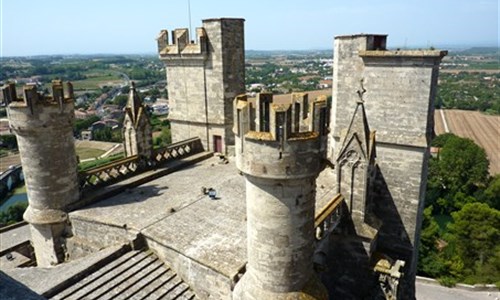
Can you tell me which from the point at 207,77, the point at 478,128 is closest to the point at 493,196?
the point at 207,77

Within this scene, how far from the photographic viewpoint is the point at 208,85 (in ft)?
65.1

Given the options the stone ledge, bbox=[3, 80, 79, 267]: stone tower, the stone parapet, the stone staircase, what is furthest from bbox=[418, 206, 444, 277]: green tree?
the stone parapet

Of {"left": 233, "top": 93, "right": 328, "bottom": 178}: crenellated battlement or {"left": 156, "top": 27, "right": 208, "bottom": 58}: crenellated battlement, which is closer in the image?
{"left": 233, "top": 93, "right": 328, "bottom": 178}: crenellated battlement

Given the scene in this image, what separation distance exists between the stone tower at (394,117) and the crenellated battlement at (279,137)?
4721mm

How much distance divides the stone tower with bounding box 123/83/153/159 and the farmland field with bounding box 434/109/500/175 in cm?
6919

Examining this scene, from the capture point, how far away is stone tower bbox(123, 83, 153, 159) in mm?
16672

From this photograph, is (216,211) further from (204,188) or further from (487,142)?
(487,142)

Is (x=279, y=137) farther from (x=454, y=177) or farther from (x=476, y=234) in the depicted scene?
(x=454, y=177)

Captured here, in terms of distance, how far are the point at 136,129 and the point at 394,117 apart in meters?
10.7

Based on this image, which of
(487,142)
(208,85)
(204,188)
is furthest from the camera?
(487,142)

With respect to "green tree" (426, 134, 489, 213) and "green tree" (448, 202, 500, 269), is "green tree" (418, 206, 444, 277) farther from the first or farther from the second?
"green tree" (426, 134, 489, 213)

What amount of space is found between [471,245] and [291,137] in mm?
33856

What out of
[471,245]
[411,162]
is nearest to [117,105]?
[471,245]

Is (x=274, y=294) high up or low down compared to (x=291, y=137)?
down
